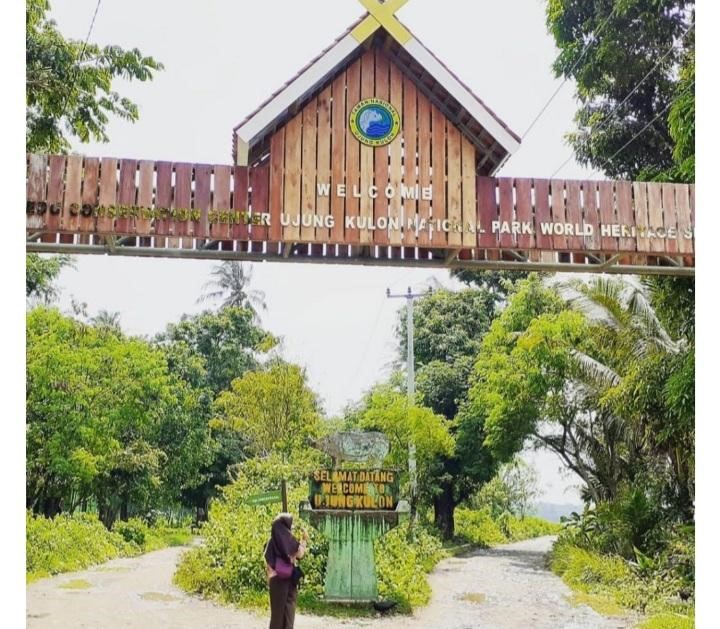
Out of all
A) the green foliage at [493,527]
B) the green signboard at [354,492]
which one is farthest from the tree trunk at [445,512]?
the green signboard at [354,492]

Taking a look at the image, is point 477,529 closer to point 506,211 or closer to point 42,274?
point 42,274

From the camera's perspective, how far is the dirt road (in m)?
6.48

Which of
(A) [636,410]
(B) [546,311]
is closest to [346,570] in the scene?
(A) [636,410]

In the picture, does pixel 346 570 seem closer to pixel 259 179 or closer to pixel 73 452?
pixel 259 179

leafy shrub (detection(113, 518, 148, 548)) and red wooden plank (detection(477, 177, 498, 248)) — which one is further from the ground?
red wooden plank (detection(477, 177, 498, 248))

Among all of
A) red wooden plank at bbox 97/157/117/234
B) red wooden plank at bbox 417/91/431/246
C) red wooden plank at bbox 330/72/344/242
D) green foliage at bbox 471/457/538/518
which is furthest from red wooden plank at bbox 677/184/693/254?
green foliage at bbox 471/457/538/518

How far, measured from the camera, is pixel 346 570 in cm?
688

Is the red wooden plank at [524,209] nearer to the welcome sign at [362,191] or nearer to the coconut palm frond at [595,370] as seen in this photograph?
the welcome sign at [362,191]

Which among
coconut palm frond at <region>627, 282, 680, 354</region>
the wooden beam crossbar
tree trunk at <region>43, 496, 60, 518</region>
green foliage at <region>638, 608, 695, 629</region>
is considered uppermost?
the wooden beam crossbar

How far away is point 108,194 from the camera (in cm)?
501

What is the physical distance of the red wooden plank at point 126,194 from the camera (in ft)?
16.4

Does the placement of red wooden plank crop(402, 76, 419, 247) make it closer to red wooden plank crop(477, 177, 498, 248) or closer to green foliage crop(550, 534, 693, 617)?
red wooden plank crop(477, 177, 498, 248)

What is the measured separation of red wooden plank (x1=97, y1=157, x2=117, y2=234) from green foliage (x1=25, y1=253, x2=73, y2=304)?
12.6ft

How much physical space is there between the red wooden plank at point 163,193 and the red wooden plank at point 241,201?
0.39 m
